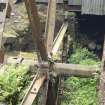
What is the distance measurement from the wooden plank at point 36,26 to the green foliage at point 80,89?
7.66ft

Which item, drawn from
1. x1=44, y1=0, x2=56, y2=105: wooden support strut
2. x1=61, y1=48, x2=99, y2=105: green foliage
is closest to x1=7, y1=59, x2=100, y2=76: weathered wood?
x1=44, y1=0, x2=56, y2=105: wooden support strut

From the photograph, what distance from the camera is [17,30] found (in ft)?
40.3

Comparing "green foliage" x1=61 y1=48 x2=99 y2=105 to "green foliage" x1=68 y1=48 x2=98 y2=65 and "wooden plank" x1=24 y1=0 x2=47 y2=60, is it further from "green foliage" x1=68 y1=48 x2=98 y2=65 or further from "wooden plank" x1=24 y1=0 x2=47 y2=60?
"wooden plank" x1=24 y1=0 x2=47 y2=60

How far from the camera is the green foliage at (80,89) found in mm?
10144

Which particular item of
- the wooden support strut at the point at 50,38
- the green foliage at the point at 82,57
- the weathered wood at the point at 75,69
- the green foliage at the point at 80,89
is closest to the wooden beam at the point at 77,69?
the weathered wood at the point at 75,69

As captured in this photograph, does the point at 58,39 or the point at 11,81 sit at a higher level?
the point at 58,39

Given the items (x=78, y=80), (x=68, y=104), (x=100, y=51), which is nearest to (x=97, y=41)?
(x=100, y=51)

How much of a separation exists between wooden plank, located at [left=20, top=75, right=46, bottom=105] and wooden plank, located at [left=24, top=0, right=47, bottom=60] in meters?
0.51

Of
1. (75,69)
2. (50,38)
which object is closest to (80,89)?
(75,69)

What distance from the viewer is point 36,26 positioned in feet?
24.3

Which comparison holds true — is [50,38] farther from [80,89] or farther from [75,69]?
[80,89]

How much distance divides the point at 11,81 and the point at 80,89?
3.41m

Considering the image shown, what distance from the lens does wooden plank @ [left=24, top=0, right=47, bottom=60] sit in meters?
6.99

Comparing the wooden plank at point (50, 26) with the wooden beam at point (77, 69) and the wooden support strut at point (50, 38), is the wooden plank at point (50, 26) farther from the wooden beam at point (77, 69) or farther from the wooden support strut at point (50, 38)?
the wooden beam at point (77, 69)
